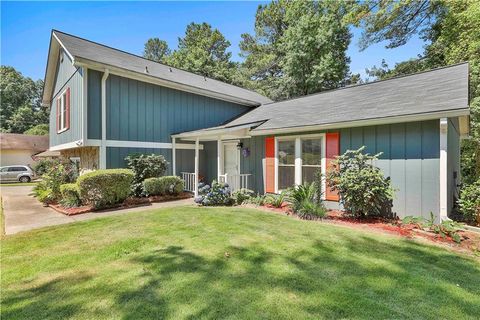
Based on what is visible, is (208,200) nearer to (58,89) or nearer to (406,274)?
(406,274)

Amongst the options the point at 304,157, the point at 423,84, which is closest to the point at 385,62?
the point at 423,84

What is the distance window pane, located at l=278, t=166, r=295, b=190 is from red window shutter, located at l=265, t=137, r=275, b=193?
0.83ft

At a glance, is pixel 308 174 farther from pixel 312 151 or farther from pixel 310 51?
pixel 310 51

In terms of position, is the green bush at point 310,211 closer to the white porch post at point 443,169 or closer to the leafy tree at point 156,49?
the white porch post at point 443,169

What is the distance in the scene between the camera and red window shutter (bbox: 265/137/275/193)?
8852 mm

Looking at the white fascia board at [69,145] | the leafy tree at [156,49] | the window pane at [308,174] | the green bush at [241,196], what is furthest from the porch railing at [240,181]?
the leafy tree at [156,49]

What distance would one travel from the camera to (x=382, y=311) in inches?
99.4

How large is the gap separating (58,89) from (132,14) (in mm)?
5680

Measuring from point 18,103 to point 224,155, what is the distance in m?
47.5

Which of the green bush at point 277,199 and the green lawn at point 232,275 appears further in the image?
the green bush at point 277,199

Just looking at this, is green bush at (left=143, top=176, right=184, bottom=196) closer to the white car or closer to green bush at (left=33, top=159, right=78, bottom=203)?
green bush at (left=33, top=159, right=78, bottom=203)

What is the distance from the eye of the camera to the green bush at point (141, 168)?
922 cm

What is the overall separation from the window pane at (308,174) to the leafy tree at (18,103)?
4634cm

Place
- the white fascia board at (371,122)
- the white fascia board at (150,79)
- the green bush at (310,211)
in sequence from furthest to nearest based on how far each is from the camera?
the white fascia board at (150,79) < the green bush at (310,211) < the white fascia board at (371,122)
